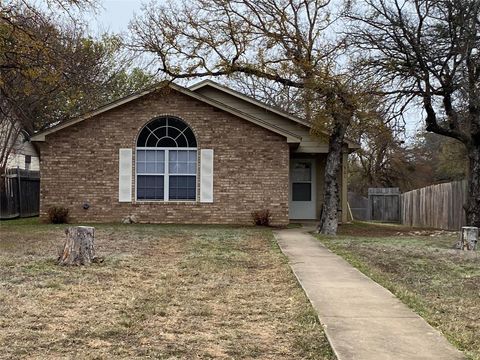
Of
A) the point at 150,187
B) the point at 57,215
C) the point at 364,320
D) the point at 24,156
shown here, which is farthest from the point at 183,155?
the point at 24,156

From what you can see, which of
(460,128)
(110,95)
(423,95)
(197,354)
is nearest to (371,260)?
(197,354)

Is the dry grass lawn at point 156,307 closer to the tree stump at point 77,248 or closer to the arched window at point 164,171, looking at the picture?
the tree stump at point 77,248

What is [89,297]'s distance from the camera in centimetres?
694

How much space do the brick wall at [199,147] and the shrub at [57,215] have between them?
12.3 inches

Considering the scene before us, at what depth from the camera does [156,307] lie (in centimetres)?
650

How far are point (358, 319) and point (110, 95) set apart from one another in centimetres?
2795

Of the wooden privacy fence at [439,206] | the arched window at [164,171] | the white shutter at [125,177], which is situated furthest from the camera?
the wooden privacy fence at [439,206]

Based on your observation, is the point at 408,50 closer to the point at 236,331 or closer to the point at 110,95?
the point at 236,331

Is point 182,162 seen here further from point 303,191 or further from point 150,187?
point 303,191

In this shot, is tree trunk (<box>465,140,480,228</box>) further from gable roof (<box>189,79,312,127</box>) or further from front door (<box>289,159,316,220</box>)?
gable roof (<box>189,79,312,127</box>)

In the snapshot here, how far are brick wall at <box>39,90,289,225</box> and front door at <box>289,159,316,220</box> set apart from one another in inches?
122

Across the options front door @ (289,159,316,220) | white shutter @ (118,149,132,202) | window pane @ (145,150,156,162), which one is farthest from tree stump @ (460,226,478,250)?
white shutter @ (118,149,132,202)

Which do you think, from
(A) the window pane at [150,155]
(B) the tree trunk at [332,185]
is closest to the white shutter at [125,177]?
(A) the window pane at [150,155]

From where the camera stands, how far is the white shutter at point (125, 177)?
19359 mm
